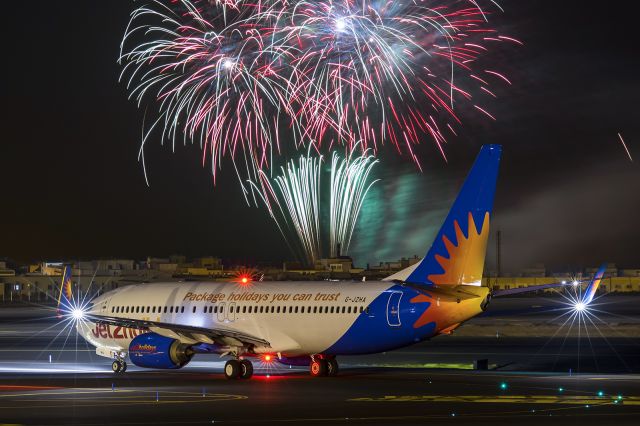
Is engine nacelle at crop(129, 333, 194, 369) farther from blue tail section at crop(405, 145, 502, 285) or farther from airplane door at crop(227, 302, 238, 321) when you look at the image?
blue tail section at crop(405, 145, 502, 285)

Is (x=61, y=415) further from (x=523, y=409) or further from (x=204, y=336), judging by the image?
(x=204, y=336)

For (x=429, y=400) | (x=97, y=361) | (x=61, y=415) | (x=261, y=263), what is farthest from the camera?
(x=261, y=263)

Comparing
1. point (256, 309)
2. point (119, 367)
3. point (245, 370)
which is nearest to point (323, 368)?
point (245, 370)

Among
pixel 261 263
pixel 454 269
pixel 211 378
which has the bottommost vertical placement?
pixel 211 378

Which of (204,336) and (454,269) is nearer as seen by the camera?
(454,269)

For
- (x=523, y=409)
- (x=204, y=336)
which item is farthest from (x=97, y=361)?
(x=523, y=409)

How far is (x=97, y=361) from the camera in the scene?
52781 millimetres

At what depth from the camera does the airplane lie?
3906 cm

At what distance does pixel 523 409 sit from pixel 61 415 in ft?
37.4

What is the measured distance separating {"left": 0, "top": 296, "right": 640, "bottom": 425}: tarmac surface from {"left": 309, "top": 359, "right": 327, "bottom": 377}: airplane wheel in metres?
0.89

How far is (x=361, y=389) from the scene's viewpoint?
36031 millimetres

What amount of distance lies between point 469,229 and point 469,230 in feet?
0.11

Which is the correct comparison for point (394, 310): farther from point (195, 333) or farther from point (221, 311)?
point (221, 311)

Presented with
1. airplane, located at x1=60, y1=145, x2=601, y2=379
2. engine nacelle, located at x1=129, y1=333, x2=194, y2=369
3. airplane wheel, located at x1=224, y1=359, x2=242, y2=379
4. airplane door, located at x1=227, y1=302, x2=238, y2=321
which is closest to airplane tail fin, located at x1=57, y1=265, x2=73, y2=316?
airplane, located at x1=60, y1=145, x2=601, y2=379
